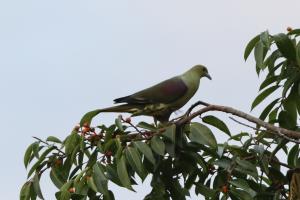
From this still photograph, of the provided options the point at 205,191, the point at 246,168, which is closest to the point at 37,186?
the point at 205,191

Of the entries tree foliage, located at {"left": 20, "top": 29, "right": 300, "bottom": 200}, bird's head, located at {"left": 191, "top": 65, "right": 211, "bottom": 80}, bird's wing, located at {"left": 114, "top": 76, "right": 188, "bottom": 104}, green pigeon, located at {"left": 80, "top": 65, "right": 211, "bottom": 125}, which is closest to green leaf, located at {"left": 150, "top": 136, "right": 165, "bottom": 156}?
tree foliage, located at {"left": 20, "top": 29, "right": 300, "bottom": 200}

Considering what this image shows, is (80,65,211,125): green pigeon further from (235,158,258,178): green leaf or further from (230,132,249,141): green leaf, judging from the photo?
(235,158,258,178): green leaf

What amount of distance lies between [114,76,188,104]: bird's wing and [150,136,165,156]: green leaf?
233 cm

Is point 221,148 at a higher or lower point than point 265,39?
lower

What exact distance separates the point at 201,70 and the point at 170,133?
3655 mm

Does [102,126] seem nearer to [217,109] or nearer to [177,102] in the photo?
[217,109]

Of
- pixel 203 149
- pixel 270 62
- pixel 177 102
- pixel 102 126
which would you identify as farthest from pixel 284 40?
pixel 177 102

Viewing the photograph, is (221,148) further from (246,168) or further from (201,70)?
(201,70)

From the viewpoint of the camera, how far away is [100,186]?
3.63 m

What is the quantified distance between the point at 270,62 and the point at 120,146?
4.34 feet

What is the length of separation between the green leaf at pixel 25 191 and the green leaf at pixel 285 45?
1.55m

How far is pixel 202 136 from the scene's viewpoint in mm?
3836

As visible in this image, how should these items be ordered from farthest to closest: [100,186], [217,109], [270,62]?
[270,62] → [217,109] → [100,186]

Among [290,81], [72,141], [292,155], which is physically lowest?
[292,155]
